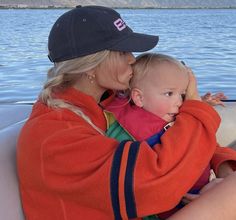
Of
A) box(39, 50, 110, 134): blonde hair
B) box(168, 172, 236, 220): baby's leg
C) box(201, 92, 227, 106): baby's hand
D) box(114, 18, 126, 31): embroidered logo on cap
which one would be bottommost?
box(201, 92, 227, 106): baby's hand

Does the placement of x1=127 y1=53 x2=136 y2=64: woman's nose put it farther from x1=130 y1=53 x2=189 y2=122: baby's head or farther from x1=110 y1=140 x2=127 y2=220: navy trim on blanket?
x1=110 y1=140 x2=127 y2=220: navy trim on blanket

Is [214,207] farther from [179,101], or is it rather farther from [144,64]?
[144,64]

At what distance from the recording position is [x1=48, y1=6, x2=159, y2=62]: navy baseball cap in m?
1.49

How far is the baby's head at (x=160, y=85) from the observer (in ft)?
5.23

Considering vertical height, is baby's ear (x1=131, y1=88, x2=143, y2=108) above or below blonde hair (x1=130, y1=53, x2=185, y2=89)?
below

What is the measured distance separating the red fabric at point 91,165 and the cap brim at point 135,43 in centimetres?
22

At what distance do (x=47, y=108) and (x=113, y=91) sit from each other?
28cm

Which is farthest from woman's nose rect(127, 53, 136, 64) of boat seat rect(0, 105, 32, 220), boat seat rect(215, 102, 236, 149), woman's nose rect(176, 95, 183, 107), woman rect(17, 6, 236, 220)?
boat seat rect(215, 102, 236, 149)

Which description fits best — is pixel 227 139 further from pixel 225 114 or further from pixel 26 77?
pixel 26 77

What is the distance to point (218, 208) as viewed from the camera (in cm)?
139

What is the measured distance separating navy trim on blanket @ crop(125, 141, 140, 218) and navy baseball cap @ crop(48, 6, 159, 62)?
0.96 ft

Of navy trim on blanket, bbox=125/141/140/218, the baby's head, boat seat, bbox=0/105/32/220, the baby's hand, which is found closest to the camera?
navy trim on blanket, bbox=125/141/140/218

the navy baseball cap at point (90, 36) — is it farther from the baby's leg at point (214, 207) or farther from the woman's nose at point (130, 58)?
the baby's leg at point (214, 207)


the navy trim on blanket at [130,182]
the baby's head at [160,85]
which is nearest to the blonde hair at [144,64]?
the baby's head at [160,85]
